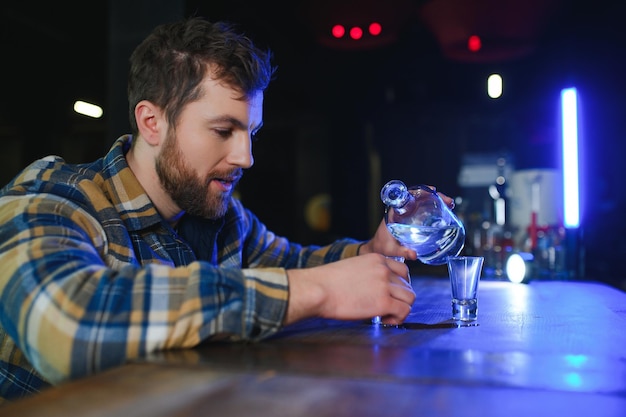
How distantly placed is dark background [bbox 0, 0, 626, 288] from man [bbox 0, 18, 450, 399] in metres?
2.03

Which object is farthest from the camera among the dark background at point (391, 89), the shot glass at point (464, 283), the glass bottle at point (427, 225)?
the dark background at point (391, 89)

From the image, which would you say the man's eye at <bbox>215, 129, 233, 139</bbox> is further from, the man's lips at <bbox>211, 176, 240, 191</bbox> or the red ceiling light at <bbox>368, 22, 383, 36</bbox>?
the red ceiling light at <bbox>368, 22, 383, 36</bbox>

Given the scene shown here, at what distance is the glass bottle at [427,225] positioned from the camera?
1263 millimetres

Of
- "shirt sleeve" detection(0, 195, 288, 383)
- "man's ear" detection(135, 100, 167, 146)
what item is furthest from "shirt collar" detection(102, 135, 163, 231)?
"shirt sleeve" detection(0, 195, 288, 383)

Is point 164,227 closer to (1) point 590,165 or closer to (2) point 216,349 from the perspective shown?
(2) point 216,349

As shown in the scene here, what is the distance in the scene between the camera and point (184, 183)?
1.45 m

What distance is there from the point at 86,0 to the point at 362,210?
3.03m

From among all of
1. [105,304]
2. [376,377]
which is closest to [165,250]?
[105,304]

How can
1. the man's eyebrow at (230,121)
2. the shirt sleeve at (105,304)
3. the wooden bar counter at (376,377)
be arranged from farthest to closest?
the man's eyebrow at (230,121), the shirt sleeve at (105,304), the wooden bar counter at (376,377)

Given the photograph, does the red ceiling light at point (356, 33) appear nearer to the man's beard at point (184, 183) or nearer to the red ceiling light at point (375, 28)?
the red ceiling light at point (375, 28)

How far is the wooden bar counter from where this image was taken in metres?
0.58

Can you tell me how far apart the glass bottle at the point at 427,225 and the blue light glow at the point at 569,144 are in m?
1.92

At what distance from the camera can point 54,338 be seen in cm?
82

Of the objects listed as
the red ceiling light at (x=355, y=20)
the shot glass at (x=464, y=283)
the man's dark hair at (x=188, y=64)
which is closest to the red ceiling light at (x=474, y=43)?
the red ceiling light at (x=355, y=20)
